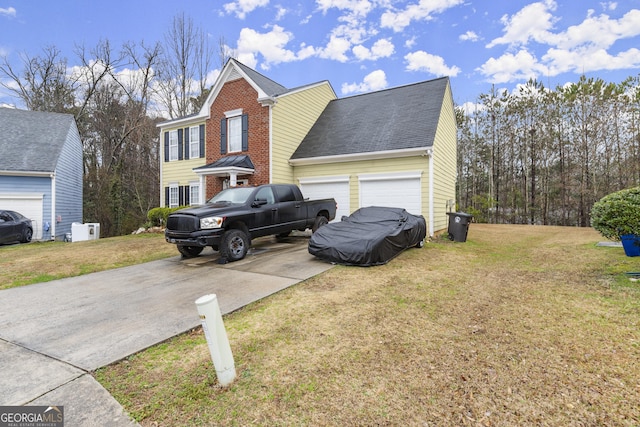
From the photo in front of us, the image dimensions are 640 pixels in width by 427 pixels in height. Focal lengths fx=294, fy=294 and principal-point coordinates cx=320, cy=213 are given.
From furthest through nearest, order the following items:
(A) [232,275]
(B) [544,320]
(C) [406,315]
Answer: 1. (A) [232,275]
2. (C) [406,315]
3. (B) [544,320]

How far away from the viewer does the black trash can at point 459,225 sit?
9883mm

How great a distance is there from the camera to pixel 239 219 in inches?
276

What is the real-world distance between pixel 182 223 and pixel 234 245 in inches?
49.0

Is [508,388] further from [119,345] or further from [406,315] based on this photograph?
[119,345]

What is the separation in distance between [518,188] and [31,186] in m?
31.5

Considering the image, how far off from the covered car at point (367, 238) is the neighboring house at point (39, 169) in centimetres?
1608

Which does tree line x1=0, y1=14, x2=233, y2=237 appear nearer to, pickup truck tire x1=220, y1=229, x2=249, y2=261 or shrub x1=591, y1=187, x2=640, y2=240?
pickup truck tire x1=220, y1=229, x2=249, y2=261

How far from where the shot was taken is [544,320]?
11.6ft

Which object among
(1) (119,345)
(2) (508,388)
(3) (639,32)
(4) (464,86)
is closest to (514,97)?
(4) (464,86)

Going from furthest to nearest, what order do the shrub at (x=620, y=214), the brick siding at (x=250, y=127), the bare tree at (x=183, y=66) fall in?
the bare tree at (x=183, y=66) < the brick siding at (x=250, y=127) < the shrub at (x=620, y=214)

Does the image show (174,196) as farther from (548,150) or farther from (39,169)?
(548,150)

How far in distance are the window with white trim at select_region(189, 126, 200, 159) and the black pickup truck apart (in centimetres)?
784

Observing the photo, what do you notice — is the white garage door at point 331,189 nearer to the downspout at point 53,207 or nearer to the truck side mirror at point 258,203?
the truck side mirror at point 258,203

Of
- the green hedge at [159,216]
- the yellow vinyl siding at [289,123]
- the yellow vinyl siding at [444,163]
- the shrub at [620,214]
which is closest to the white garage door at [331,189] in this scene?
the yellow vinyl siding at [289,123]
